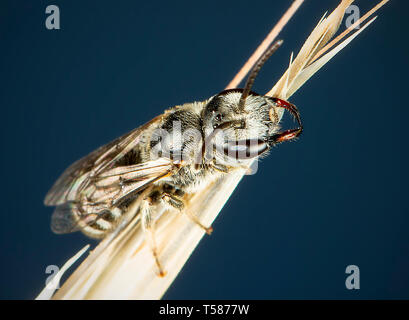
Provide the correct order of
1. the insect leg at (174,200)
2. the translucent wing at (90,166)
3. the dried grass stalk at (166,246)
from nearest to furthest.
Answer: the dried grass stalk at (166,246) → the insect leg at (174,200) → the translucent wing at (90,166)

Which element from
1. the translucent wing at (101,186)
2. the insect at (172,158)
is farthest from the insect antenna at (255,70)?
the translucent wing at (101,186)

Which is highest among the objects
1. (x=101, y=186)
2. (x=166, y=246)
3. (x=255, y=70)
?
(x=255, y=70)

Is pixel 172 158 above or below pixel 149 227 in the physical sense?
above

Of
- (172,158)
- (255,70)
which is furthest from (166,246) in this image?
(255,70)

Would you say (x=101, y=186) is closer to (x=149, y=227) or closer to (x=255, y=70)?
(x=149, y=227)

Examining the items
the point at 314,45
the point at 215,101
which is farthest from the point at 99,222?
the point at 314,45

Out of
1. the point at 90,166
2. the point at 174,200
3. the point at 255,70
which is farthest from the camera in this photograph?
the point at 90,166

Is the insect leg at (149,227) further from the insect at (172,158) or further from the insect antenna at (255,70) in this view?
the insect antenna at (255,70)
